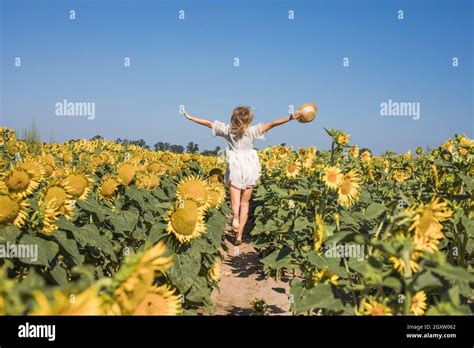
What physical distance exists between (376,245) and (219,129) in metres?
5.83

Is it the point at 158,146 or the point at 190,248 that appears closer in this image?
the point at 190,248

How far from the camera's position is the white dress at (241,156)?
720 centimetres

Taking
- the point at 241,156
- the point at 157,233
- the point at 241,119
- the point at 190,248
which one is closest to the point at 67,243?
the point at 157,233

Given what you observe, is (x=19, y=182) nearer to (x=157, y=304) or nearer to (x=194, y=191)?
(x=194, y=191)

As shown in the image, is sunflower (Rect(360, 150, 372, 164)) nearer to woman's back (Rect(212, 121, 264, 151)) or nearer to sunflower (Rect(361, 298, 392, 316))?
woman's back (Rect(212, 121, 264, 151))

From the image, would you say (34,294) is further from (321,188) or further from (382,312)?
(321,188)

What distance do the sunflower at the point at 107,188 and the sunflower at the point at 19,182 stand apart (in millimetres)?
1270

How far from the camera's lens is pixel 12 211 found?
8.17 feet

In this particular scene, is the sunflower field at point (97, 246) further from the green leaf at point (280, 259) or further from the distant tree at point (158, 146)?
the distant tree at point (158, 146)

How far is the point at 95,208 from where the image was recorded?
11.6 ft

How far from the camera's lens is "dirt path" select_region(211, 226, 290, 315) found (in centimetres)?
487
